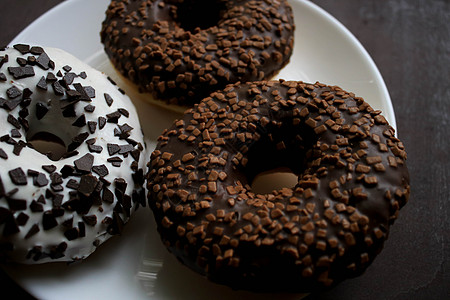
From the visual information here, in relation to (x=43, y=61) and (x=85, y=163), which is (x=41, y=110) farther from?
(x=85, y=163)

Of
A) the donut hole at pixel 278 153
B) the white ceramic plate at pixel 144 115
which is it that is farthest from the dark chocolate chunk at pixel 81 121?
the donut hole at pixel 278 153

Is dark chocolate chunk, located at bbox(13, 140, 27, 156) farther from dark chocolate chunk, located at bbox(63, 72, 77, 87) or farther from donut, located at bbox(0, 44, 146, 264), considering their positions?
dark chocolate chunk, located at bbox(63, 72, 77, 87)

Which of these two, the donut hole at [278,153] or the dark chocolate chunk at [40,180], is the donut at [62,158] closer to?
the dark chocolate chunk at [40,180]

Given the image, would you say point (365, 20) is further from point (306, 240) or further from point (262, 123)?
point (306, 240)

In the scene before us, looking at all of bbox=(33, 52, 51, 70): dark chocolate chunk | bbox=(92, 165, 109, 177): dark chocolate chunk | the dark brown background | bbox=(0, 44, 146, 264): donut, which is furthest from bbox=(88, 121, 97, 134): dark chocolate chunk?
the dark brown background

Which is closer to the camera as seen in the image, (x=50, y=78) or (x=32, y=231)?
(x=32, y=231)

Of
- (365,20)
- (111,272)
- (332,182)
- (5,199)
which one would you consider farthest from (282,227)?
(365,20)

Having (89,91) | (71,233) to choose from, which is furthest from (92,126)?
(71,233)
